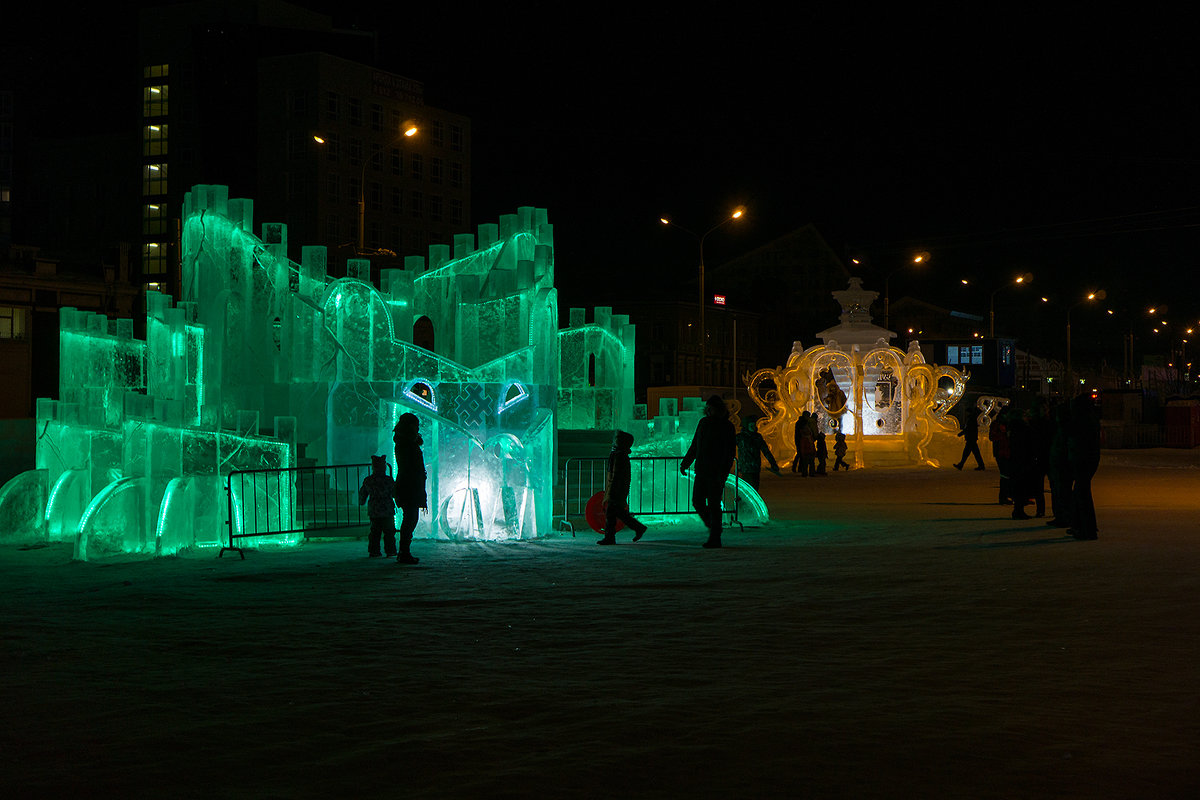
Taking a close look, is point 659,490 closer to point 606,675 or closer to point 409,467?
point 409,467

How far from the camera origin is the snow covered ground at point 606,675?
5.26 metres

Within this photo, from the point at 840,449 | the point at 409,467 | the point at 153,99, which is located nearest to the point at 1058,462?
the point at 409,467

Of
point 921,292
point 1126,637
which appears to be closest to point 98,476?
point 1126,637

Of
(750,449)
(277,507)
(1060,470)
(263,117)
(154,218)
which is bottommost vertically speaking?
(277,507)

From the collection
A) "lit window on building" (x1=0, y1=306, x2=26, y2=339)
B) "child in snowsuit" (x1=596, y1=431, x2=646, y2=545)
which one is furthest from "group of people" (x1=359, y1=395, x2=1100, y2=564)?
"lit window on building" (x1=0, y1=306, x2=26, y2=339)

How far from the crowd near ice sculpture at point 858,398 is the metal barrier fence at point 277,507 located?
1680 cm

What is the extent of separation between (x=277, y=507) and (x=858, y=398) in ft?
67.3

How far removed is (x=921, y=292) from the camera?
289ft

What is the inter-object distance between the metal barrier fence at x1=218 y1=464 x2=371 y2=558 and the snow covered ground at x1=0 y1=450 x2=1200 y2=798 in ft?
3.52

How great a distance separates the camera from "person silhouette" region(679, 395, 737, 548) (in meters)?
14.1

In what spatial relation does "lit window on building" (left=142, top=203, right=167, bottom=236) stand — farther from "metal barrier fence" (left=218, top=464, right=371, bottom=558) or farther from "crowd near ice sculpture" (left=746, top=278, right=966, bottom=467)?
"metal barrier fence" (left=218, top=464, right=371, bottom=558)

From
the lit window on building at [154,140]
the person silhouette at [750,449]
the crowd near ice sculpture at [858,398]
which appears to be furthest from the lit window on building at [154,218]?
the person silhouette at [750,449]

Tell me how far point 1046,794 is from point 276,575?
8.35 metres

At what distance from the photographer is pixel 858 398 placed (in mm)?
32406
